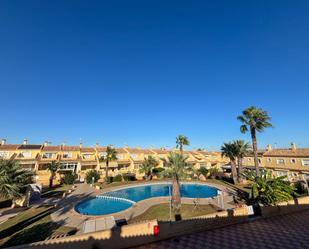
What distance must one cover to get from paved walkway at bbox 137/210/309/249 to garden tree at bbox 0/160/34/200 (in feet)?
56.3

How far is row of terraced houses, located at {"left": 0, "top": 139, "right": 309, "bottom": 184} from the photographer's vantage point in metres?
38.8

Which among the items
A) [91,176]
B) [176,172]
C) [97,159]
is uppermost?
[97,159]

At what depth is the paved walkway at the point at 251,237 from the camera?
10.3m

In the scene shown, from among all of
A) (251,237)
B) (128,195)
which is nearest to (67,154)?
(128,195)

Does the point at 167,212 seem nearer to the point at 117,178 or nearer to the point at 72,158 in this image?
the point at 117,178

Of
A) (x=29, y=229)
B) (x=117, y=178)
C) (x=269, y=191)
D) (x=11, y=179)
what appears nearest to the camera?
(x=29, y=229)

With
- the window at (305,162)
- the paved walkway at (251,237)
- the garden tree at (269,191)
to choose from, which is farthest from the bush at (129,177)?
the window at (305,162)

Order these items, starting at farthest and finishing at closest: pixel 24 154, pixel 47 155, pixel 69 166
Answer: pixel 69 166 < pixel 47 155 < pixel 24 154

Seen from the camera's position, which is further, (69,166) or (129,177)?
(69,166)

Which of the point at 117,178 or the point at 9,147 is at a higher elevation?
the point at 9,147

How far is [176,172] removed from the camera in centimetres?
2220

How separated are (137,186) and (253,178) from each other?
25.6 meters

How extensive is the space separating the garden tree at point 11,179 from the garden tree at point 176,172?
683 inches

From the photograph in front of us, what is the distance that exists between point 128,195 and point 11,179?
18616 millimetres
